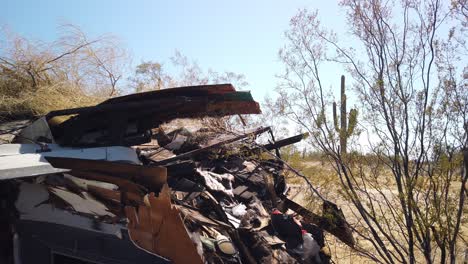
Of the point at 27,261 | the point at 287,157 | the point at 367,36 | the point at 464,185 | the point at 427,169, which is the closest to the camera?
the point at 27,261

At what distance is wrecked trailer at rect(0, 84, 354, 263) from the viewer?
3.59 m

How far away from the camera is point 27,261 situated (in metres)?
3.94

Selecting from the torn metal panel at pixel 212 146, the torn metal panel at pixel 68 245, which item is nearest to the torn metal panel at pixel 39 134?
the torn metal panel at pixel 68 245

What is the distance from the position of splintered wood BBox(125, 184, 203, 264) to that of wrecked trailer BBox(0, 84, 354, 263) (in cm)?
1

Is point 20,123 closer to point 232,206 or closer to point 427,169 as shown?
point 232,206

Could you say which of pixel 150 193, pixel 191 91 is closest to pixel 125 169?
pixel 150 193

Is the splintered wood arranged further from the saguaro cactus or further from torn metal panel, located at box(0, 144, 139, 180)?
the saguaro cactus

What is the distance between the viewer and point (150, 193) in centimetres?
346

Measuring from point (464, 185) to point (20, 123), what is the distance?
24.3 feet

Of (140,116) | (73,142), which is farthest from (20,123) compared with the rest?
(140,116)

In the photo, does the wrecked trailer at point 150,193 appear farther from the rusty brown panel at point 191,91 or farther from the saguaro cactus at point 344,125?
the saguaro cactus at point 344,125

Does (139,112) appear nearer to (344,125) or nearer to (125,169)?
(125,169)

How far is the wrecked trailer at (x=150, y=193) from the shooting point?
3.59m

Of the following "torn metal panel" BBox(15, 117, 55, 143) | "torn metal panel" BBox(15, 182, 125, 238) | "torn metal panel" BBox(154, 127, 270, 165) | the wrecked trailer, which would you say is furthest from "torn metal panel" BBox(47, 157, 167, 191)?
"torn metal panel" BBox(154, 127, 270, 165)
